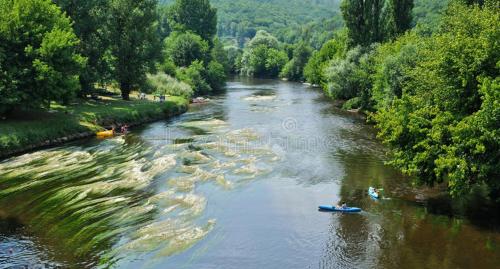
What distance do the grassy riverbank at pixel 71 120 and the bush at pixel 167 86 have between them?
13197 mm

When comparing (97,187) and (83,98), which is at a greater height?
(83,98)

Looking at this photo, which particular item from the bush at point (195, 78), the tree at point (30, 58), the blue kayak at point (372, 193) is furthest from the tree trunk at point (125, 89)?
the blue kayak at point (372, 193)

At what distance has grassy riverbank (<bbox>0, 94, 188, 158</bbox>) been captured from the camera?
172 feet

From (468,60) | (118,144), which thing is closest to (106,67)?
(118,144)

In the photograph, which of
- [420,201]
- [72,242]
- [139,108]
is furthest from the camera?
[139,108]

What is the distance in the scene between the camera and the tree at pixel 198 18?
16000 cm

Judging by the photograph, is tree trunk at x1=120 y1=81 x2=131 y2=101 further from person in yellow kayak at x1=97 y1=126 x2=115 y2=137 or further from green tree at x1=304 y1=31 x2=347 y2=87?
green tree at x1=304 y1=31 x2=347 y2=87

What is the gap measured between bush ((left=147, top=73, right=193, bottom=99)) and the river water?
36854 millimetres

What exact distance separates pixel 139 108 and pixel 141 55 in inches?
490

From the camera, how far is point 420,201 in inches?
1458

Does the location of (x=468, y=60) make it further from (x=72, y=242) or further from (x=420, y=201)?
(x=72, y=242)

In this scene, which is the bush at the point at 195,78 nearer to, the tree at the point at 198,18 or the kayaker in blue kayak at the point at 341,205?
the tree at the point at 198,18

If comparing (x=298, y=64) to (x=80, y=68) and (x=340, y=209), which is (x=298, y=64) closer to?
(x=80, y=68)

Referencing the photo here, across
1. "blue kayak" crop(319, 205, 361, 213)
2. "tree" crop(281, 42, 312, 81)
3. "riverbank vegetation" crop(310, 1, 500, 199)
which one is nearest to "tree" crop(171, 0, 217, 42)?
"tree" crop(281, 42, 312, 81)
